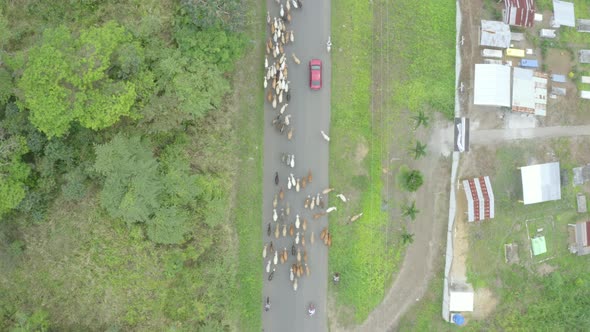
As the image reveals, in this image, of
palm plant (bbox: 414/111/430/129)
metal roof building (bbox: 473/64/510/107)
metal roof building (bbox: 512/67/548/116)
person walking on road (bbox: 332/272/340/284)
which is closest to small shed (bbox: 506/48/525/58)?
metal roof building (bbox: 512/67/548/116)

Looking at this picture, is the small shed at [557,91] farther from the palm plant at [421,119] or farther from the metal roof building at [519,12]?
the palm plant at [421,119]

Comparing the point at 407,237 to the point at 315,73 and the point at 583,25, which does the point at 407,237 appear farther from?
the point at 583,25

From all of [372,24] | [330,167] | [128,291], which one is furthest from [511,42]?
[128,291]

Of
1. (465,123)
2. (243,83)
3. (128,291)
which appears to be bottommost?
(128,291)

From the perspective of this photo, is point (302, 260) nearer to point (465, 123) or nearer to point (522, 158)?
point (465, 123)

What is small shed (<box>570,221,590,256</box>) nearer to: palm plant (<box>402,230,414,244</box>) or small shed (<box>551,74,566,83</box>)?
small shed (<box>551,74,566,83</box>)

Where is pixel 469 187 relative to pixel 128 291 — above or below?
above

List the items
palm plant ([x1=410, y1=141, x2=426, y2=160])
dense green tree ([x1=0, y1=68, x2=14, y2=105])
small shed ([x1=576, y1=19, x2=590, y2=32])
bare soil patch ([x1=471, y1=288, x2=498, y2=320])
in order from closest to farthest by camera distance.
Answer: dense green tree ([x1=0, y1=68, x2=14, y2=105]) → palm plant ([x1=410, y1=141, x2=426, y2=160]) → bare soil patch ([x1=471, y1=288, x2=498, y2=320]) → small shed ([x1=576, y1=19, x2=590, y2=32])
